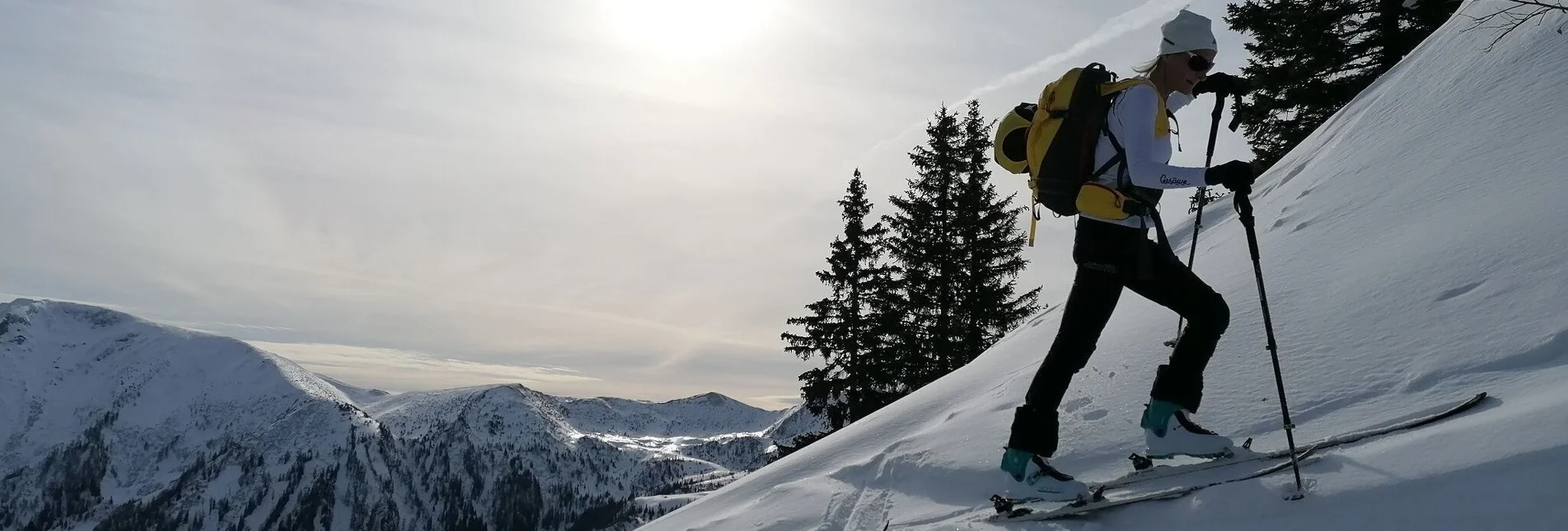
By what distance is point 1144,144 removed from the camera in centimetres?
382

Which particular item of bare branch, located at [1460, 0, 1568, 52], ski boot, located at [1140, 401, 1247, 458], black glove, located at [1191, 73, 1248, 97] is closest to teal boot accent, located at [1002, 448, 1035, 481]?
ski boot, located at [1140, 401, 1247, 458]

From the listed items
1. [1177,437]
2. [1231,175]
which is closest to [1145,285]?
[1231,175]

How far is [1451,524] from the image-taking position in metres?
2.67

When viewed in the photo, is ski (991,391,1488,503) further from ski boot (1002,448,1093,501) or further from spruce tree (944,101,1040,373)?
spruce tree (944,101,1040,373)

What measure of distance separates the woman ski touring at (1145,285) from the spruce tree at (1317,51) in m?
17.4

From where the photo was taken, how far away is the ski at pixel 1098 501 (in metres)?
3.63

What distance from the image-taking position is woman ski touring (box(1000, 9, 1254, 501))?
12.6 ft

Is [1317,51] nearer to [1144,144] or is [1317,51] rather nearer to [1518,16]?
[1518,16]

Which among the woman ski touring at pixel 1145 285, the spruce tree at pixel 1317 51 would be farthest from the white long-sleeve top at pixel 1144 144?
the spruce tree at pixel 1317 51

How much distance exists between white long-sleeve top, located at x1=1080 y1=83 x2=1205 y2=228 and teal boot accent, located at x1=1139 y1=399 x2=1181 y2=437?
Result: 120 cm

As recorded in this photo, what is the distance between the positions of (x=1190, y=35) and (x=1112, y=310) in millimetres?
1447

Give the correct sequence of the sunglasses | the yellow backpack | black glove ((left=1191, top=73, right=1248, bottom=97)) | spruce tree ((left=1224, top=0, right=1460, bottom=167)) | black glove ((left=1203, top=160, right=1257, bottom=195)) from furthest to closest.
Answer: spruce tree ((left=1224, top=0, right=1460, bottom=167)), black glove ((left=1191, top=73, right=1248, bottom=97)), the sunglasses, the yellow backpack, black glove ((left=1203, top=160, right=1257, bottom=195))

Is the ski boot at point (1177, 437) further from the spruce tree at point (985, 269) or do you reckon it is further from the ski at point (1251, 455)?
the spruce tree at point (985, 269)

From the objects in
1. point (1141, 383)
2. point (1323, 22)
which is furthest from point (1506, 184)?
point (1323, 22)
